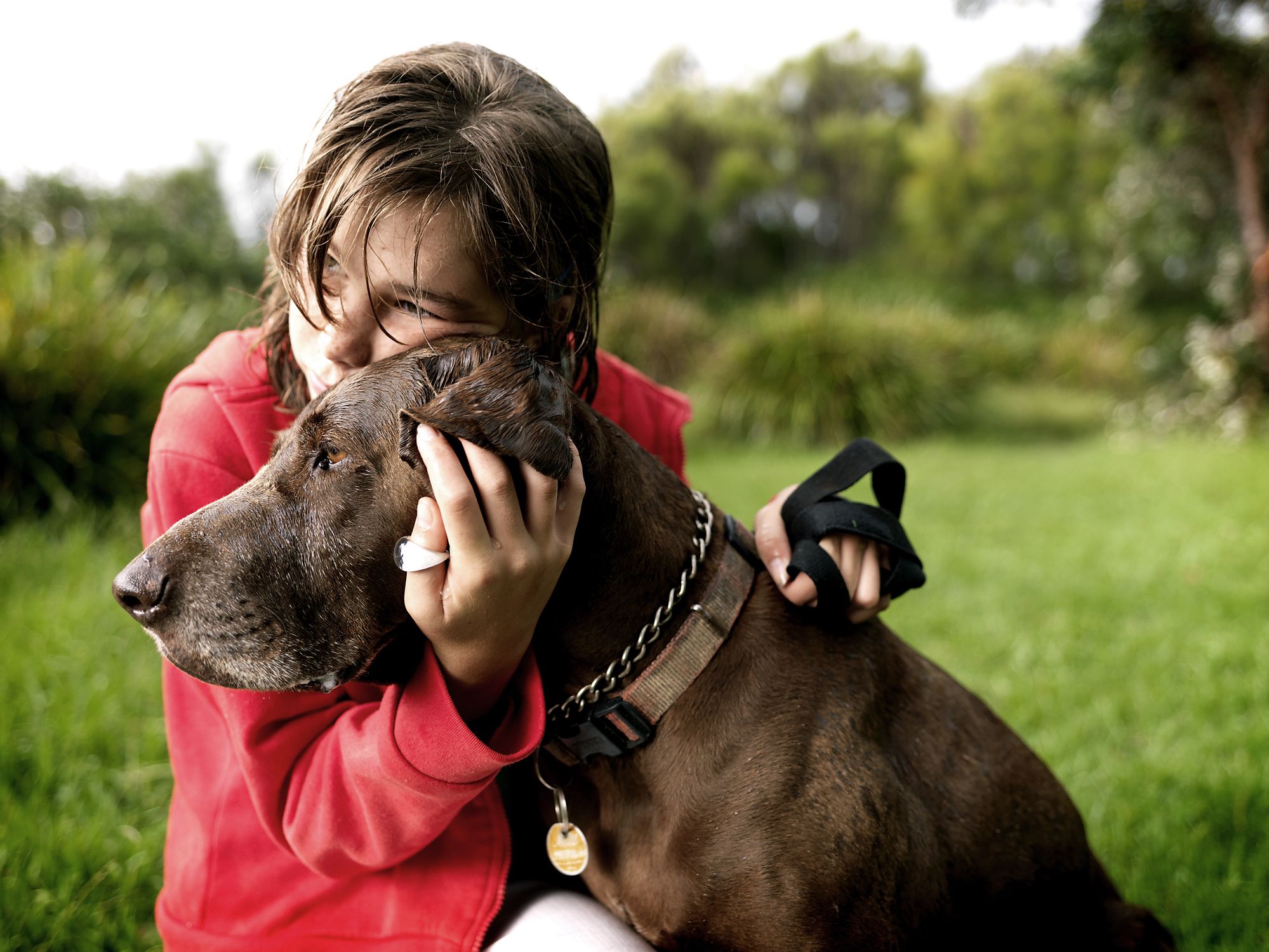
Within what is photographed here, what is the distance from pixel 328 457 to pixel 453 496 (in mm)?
380

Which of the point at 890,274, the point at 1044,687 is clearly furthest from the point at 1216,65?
the point at 890,274

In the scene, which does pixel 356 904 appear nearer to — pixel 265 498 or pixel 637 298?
pixel 265 498

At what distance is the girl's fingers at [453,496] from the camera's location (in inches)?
55.7

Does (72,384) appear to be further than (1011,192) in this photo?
No

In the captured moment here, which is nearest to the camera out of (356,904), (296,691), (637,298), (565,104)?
(296,691)

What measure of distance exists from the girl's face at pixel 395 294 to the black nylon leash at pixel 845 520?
0.76 meters

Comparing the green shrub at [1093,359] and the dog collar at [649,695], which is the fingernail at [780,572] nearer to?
the dog collar at [649,695]

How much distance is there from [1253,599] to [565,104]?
482cm

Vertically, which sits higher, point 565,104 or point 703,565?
point 565,104

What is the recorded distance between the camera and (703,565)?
1.85 m

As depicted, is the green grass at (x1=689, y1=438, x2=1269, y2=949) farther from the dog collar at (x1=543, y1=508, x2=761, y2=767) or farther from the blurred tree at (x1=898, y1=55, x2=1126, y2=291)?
the blurred tree at (x1=898, y1=55, x2=1126, y2=291)

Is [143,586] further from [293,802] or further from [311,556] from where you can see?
[293,802]

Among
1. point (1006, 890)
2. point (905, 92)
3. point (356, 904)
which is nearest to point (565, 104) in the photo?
point (356, 904)

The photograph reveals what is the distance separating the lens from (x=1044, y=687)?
422 centimetres
